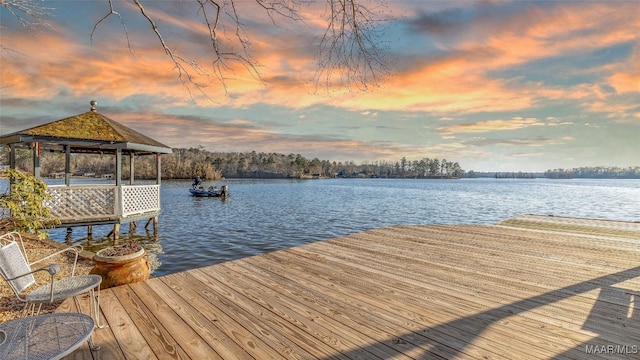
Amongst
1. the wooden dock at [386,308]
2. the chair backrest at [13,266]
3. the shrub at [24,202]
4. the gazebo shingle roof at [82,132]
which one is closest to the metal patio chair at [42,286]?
the chair backrest at [13,266]

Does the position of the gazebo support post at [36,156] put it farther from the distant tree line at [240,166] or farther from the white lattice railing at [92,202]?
the distant tree line at [240,166]

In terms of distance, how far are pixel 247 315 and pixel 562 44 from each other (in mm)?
12156

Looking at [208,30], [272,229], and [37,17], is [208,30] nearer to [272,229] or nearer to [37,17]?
[37,17]

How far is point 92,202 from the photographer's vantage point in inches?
382

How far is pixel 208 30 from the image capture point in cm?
337

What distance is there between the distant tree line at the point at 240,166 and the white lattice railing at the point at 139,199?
2118cm

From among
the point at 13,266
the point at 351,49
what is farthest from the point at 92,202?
the point at 351,49

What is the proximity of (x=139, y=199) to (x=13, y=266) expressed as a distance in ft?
30.1

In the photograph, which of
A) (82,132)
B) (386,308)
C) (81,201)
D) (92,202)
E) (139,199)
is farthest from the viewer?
(139,199)

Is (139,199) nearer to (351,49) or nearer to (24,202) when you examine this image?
(24,202)

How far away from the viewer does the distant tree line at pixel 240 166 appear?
6625 centimetres

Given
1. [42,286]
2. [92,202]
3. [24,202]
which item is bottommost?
[92,202]

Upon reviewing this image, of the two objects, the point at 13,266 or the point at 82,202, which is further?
the point at 82,202

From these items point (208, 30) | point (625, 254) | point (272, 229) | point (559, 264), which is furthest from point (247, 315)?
point (272, 229)
